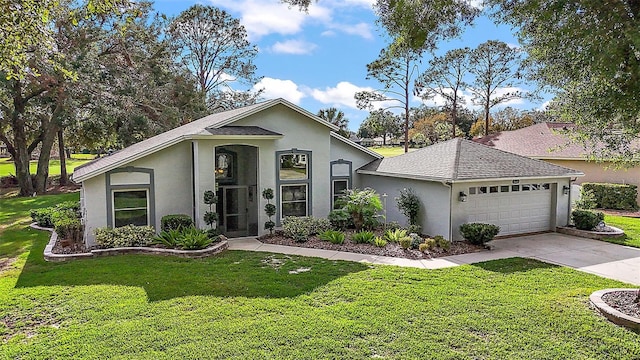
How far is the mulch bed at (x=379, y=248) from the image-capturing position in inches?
479

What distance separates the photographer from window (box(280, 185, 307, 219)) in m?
15.6

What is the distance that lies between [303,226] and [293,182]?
189 centimetres

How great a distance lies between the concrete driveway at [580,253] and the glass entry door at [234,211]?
29.7 feet

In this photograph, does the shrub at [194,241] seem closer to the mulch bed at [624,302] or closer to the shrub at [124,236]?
the shrub at [124,236]

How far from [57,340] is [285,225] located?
343 inches

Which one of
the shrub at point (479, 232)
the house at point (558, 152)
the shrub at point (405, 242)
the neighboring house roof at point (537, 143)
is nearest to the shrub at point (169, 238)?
the shrub at point (405, 242)

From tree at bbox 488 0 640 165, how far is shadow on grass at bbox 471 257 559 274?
366 centimetres

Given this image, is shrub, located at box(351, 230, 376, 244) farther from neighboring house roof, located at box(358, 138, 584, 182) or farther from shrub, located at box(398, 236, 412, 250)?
neighboring house roof, located at box(358, 138, 584, 182)

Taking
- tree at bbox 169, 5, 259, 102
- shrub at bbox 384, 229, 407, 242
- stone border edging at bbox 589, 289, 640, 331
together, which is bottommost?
stone border edging at bbox 589, 289, 640, 331

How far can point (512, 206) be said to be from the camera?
1466cm

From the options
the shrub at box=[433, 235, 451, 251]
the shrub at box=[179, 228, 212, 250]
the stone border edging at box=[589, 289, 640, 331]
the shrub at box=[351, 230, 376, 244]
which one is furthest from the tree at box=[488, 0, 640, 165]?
the shrub at box=[179, 228, 212, 250]

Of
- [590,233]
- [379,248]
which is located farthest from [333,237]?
[590,233]

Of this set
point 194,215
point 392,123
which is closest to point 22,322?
point 194,215

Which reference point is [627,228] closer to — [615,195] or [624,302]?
[615,195]
